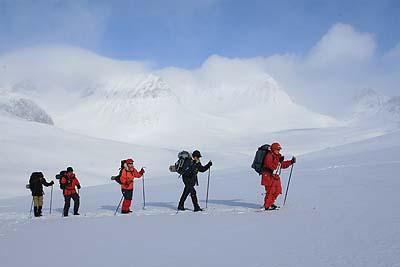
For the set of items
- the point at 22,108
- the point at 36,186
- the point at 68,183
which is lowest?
the point at 36,186

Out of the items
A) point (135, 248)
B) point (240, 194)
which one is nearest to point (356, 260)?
point (135, 248)

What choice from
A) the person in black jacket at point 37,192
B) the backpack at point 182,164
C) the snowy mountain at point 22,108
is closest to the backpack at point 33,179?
the person in black jacket at point 37,192

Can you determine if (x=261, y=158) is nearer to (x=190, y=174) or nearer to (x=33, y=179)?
(x=190, y=174)

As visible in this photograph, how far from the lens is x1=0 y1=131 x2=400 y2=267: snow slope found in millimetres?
5645

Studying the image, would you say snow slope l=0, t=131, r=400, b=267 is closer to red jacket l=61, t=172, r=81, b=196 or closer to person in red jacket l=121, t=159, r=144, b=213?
person in red jacket l=121, t=159, r=144, b=213

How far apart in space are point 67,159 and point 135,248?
44.0 m

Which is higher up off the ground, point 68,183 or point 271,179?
point 271,179

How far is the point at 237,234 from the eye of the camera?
7.21m

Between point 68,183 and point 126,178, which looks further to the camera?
point 68,183

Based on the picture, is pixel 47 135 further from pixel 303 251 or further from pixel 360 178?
pixel 303 251

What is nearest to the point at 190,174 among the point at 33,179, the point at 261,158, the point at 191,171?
the point at 191,171

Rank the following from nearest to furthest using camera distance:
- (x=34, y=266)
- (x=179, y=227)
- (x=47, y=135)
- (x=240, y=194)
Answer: (x=34, y=266) < (x=179, y=227) < (x=240, y=194) < (x=47, y=135)

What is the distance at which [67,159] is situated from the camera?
160 feet

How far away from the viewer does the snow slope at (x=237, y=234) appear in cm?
564
